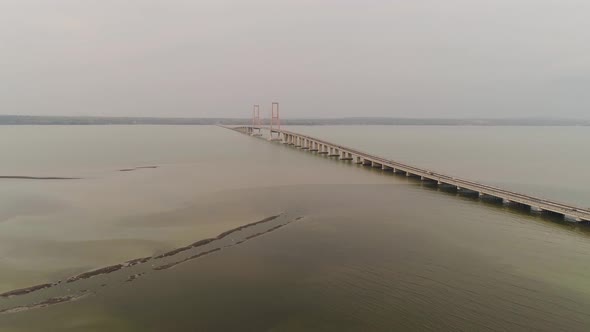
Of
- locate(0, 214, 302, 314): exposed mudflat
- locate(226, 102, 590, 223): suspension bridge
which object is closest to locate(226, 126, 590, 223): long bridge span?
locate(226, 102, 590, 223): suspension bridge

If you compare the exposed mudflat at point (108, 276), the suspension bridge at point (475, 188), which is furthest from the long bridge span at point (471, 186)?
the exposed mudflat at point (108, 276)

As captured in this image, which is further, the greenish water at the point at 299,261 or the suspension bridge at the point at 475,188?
the suspension bridge at the point at 475,188

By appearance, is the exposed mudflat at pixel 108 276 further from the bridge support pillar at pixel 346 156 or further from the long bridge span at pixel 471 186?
the bridge support pillar at pixel 346 156

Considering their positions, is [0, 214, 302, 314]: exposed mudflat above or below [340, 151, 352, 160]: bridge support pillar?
below

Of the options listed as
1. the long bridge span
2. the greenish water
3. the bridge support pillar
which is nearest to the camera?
the greenish water

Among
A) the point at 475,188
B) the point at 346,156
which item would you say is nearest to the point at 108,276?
the point at 475,188

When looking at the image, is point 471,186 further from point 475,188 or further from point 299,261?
point 299,261

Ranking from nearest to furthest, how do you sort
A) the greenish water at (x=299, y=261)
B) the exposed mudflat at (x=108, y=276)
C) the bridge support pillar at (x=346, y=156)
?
1. the greenish water at (x=299, y=261)
2. the exposed mudflat at (x=108, y=276)
3. the bridge support pillar at (x=346, y=156)

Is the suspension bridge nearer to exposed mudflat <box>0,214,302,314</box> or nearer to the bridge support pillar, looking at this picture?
the bridge support pillar

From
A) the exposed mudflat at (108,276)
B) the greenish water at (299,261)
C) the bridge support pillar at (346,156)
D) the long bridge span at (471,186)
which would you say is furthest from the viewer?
the bridge support pillar at (346,156)
